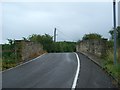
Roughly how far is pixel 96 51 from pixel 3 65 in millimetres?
9912

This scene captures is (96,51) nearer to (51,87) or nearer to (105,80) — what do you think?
(105,80)

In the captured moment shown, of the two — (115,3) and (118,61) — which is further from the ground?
(115,3)

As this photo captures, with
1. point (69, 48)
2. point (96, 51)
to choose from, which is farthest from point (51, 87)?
point (69, 48)

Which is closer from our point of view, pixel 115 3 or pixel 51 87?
pixel 51 87

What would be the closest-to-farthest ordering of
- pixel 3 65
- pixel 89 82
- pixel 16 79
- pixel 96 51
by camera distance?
pixel 89 82 → pixel 16 79 → pixel 3 65 → pixel 96 51

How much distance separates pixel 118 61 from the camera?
2123cm

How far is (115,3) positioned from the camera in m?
20.0

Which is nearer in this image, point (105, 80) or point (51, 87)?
point (51, 87)

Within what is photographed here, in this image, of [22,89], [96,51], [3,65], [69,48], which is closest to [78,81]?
[22,89]

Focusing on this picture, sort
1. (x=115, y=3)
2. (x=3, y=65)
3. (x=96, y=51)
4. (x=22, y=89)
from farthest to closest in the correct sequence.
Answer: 1. (x=96, y=51)
2. (x=3, y=65)
3. (x=115, y=3)
4. (x=22, y=89)

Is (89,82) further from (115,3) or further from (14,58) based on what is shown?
(14,58)

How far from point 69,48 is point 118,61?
47.7 m

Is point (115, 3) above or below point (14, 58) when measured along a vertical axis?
above

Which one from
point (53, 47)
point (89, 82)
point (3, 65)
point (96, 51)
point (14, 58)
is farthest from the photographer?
point (53, 47)
